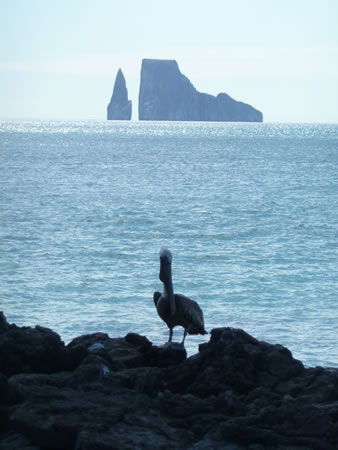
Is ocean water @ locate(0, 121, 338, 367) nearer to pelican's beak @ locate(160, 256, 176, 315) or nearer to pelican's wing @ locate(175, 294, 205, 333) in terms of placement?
pelican's wing @ locate(175, 294, 205, 333)

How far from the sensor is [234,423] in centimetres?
580

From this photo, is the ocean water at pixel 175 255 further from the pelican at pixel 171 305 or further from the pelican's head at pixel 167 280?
the pelican's head at pixel 167 280

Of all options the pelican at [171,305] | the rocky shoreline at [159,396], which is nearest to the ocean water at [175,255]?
the pelican at [171,305]

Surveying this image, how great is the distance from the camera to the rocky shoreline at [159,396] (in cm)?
570

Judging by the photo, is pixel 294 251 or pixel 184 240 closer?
Result: pixel 294 251

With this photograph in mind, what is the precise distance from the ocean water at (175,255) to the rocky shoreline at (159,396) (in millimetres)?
3727

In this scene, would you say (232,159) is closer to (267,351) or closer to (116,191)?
(116,191)

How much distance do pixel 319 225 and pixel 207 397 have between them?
23.0 m

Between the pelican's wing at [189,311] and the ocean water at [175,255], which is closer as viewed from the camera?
the pelican's wing at [189,311]

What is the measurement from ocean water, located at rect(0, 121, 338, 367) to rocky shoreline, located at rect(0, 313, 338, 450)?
373 cm

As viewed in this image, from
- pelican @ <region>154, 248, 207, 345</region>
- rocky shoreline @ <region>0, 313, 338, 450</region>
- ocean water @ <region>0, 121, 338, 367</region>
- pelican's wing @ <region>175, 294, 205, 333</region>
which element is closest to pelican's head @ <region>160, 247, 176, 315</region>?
pelican @ <region>154, 248, 207, 345</region>

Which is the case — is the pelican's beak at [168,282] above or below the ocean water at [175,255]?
above

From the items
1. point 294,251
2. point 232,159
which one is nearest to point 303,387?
point 294,251

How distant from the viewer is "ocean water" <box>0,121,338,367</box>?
1442 cm
